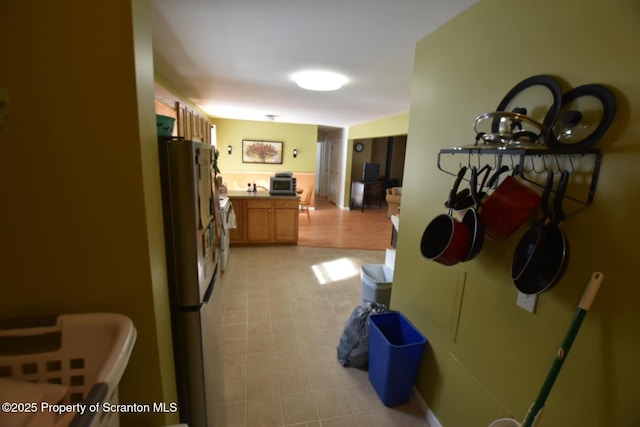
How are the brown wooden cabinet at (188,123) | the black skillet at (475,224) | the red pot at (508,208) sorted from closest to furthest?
the red pot at (508,208), the black skillet at (475,224), the brown wooden cabinet at (188,123)

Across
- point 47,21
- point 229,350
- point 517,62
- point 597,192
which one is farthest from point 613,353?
point 229,350

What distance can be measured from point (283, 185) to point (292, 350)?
307 centimetres

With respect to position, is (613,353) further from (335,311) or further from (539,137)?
(335,311)

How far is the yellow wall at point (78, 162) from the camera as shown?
2.78 feet

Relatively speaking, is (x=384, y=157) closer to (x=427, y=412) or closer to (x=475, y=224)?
(x=427, y=412)

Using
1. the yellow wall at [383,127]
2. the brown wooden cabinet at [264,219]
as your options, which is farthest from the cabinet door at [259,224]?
the yellow wall at [383,127]

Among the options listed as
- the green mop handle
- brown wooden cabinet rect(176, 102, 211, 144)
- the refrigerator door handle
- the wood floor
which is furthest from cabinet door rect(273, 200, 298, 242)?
the green mop handle

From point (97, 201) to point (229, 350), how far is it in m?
1.85

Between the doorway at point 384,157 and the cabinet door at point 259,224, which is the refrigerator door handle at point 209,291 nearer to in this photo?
the cabinet door at point 259,224

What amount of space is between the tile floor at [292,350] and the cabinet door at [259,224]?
0.70 meters

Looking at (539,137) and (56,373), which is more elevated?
(539,137)

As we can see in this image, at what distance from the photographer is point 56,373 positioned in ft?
2.93

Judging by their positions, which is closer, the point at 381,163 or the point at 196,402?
the point at 196,402

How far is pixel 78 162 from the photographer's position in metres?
0.91
